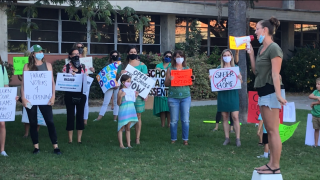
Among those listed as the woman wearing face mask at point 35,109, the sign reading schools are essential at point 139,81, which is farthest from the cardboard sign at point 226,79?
the woman wearing face mask at point 35,109

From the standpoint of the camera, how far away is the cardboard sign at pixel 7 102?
23.3ft

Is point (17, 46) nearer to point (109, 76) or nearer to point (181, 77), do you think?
point (109, 76)

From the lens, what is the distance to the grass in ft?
19.5

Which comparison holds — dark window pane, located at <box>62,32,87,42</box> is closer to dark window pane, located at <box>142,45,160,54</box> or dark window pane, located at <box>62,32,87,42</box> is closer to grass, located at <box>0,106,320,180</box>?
dark window pane, located at <box>142,45,160,54</box>

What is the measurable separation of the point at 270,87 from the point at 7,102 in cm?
447

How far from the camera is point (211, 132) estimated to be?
9.60m

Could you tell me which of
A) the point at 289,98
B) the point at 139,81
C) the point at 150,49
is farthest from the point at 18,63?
the point at 289,98

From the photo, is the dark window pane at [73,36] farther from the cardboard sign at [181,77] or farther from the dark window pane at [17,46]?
the cardboard sign at [181,77]

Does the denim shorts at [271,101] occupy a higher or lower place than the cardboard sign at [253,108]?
higher

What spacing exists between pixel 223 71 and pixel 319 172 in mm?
2814

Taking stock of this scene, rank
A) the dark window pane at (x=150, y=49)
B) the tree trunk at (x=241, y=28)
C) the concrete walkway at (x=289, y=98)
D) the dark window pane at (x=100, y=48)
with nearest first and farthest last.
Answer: the tree trunk at (x=241, y=28), the concrete walkway at (x=289, y=98), the dark window pane at (x=100, y=48), the dark window pane at (x=150, y=49)

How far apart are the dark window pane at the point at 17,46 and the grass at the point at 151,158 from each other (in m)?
8.11

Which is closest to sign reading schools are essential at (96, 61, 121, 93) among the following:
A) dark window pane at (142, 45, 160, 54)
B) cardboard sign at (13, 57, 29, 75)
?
cardboard sign at (13, 57, 29, 75)

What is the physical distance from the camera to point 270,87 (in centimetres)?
541
